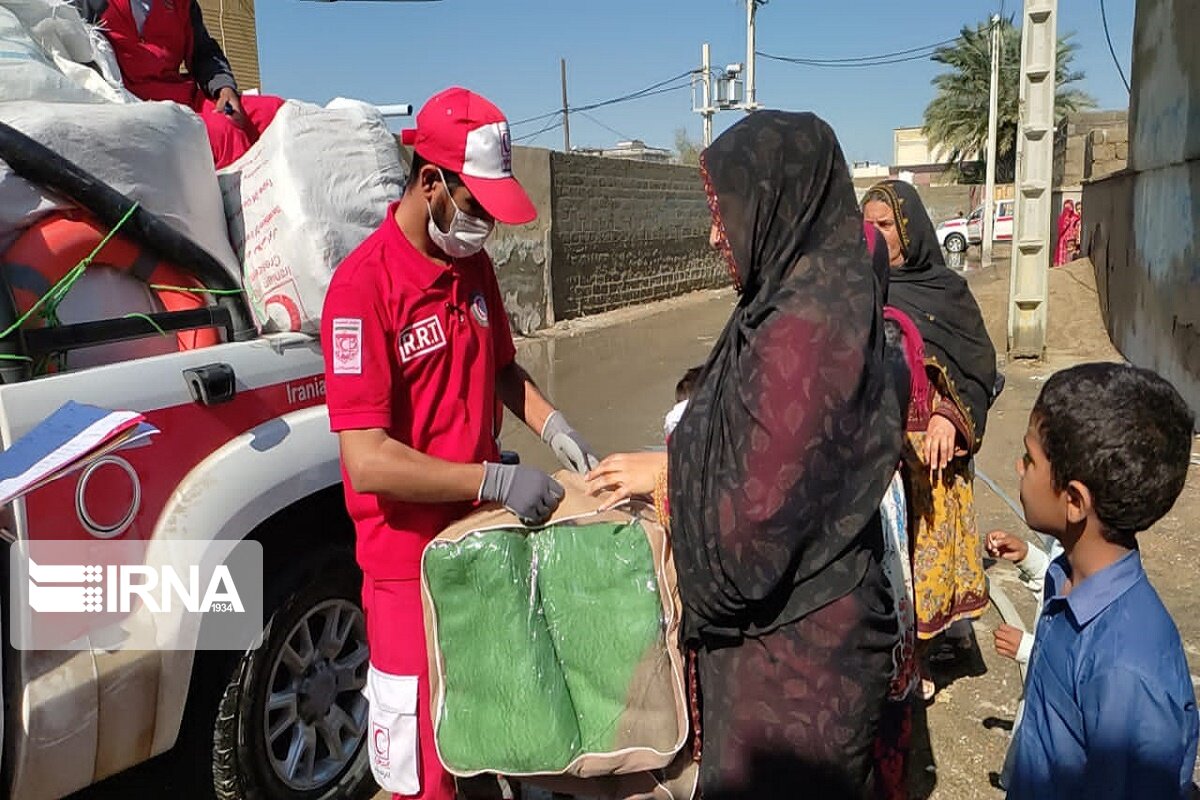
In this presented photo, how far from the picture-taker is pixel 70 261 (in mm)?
2312

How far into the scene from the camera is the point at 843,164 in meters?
1.75

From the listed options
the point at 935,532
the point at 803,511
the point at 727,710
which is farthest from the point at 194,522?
the point at 935,532

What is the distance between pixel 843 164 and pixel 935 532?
1.86m

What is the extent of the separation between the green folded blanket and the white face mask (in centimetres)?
67

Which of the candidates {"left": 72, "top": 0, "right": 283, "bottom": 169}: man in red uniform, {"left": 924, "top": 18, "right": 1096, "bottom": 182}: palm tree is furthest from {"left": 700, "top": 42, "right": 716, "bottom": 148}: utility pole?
{"left": 72, "top": 0, "right": 283, "bottom": 169}: man in red uniform

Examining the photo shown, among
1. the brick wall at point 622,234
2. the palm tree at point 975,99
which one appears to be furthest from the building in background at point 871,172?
the brick wall at point 622,234

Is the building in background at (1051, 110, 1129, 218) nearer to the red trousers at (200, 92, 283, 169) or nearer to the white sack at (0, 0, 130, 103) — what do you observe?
the red trousers at (200, 92, 283, 169)

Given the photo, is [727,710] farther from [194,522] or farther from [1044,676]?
[194,522]

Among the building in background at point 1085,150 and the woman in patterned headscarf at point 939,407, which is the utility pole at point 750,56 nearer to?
the building in background at point 1085,150

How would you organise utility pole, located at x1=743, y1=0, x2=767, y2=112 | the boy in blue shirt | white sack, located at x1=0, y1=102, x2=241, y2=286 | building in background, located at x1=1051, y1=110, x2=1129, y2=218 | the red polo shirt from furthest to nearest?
utility pole, located at x1=743, y1=0, x2=767, y2=112 → building in background, located at x1=1051, y1=110, x2=1129, y2=218 → white sack, located at x1=0, y1=102, x2=241, y2=286 → the red polo shirt → the boy in blue shirt

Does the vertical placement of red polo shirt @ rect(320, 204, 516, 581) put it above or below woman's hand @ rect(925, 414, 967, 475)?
above

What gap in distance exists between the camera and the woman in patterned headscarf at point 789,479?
163 centimetres

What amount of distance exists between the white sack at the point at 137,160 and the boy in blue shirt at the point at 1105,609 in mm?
2172

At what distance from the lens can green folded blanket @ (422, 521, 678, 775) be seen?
81.8 inches
